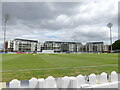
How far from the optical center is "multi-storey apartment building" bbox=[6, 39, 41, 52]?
135375 millimetres

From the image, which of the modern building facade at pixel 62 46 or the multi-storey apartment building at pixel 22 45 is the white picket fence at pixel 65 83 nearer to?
the multi-storey apartment building at pixel 22 45

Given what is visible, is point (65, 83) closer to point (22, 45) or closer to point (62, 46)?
point (22, 45)

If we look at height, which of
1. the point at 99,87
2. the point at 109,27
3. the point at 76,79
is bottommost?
the point at 99,87

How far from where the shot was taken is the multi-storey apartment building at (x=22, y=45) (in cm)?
13538

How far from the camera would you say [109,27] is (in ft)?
263

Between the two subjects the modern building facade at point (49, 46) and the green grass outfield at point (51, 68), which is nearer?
the green grass outfield at point (51, 68)

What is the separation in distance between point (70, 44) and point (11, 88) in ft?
559

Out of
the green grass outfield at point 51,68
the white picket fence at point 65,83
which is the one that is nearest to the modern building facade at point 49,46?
the green grass outfield at point 51,68

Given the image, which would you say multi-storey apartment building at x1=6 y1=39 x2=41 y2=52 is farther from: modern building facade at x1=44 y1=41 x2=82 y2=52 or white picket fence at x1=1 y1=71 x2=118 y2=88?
white picket fence at x1=1 y1=71 x2=118 y2=88

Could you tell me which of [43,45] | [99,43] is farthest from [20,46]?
[99,43]

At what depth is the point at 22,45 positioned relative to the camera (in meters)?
141

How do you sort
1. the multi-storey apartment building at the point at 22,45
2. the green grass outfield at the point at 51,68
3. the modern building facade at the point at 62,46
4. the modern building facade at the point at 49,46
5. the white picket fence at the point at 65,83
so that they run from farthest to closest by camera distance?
the modern building facade at the point at 62,46 → the modern building facade at the point at 49,46 → the multi-storey apartment building at the point at 22,45 → the green grass outfield at the point at 51,68 → the white picket fence at the point at 65,83

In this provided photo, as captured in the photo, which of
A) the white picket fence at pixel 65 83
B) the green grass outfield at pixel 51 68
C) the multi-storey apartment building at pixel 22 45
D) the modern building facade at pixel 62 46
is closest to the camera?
the white picket fence at pixel 65 83

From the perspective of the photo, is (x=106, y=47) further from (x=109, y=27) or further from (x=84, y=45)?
(x=109, y=27)
